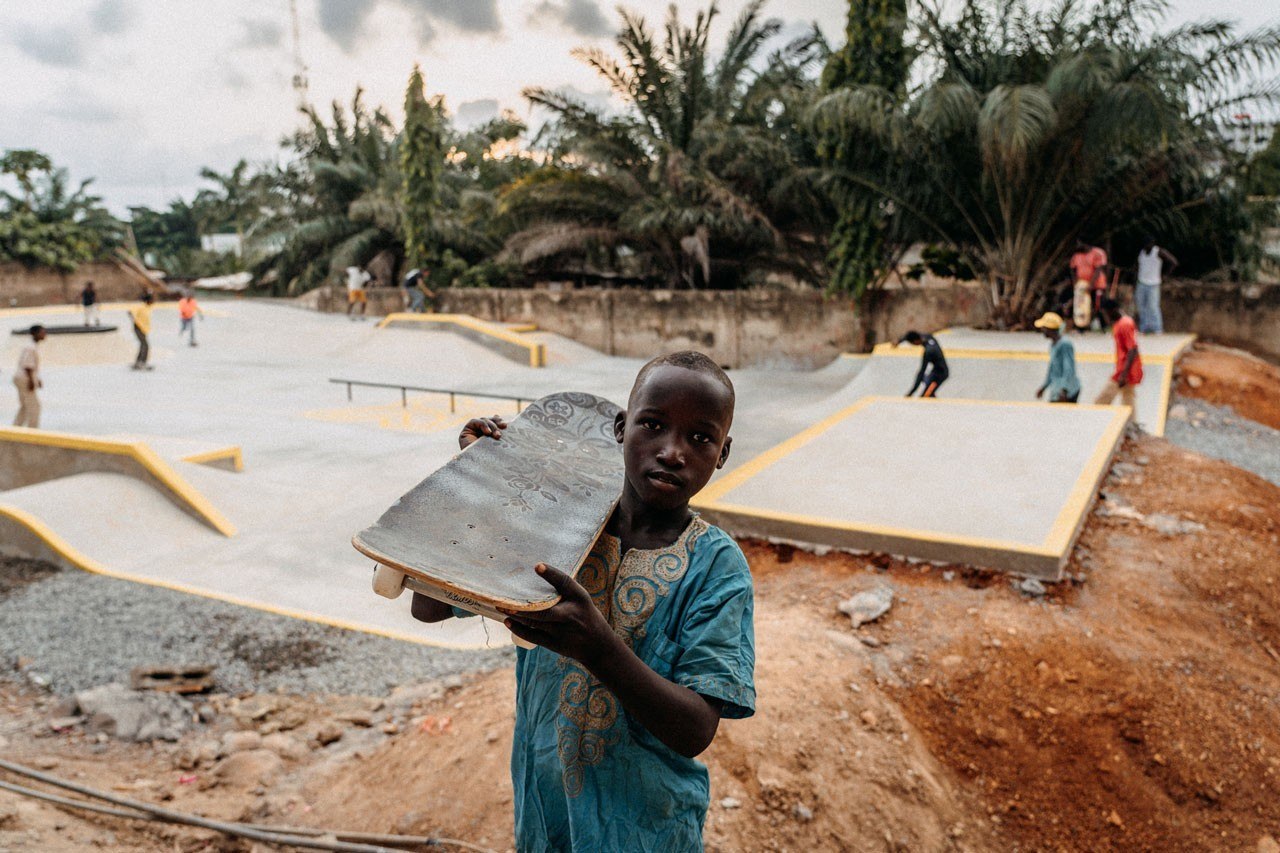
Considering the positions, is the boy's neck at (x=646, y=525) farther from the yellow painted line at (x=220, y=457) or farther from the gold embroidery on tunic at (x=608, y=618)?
the yellow painted line at (x=220, y=457)

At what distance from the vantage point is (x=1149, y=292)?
42.0ft

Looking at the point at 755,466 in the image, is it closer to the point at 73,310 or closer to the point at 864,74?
the point at 864,74

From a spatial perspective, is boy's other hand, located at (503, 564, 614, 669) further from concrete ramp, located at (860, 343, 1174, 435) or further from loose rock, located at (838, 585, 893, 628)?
concrete ramp, located at (860, 343, 1174, 435)

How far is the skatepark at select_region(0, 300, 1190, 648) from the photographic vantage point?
18.1ft

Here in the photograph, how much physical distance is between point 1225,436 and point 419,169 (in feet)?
57.4

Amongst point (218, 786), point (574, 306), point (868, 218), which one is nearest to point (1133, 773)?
point (218, 786)

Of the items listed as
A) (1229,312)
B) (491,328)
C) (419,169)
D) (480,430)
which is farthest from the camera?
(419,169)

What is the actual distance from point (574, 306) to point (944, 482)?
14061 mm

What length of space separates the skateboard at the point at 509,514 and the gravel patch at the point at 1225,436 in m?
8.12

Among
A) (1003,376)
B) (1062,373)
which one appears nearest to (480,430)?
(1062,373)

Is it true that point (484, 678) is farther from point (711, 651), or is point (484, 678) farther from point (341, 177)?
point (341, 177)

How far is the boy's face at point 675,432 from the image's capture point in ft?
4.50

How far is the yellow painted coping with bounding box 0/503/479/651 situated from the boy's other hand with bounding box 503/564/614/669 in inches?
164

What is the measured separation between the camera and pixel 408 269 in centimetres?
2295
